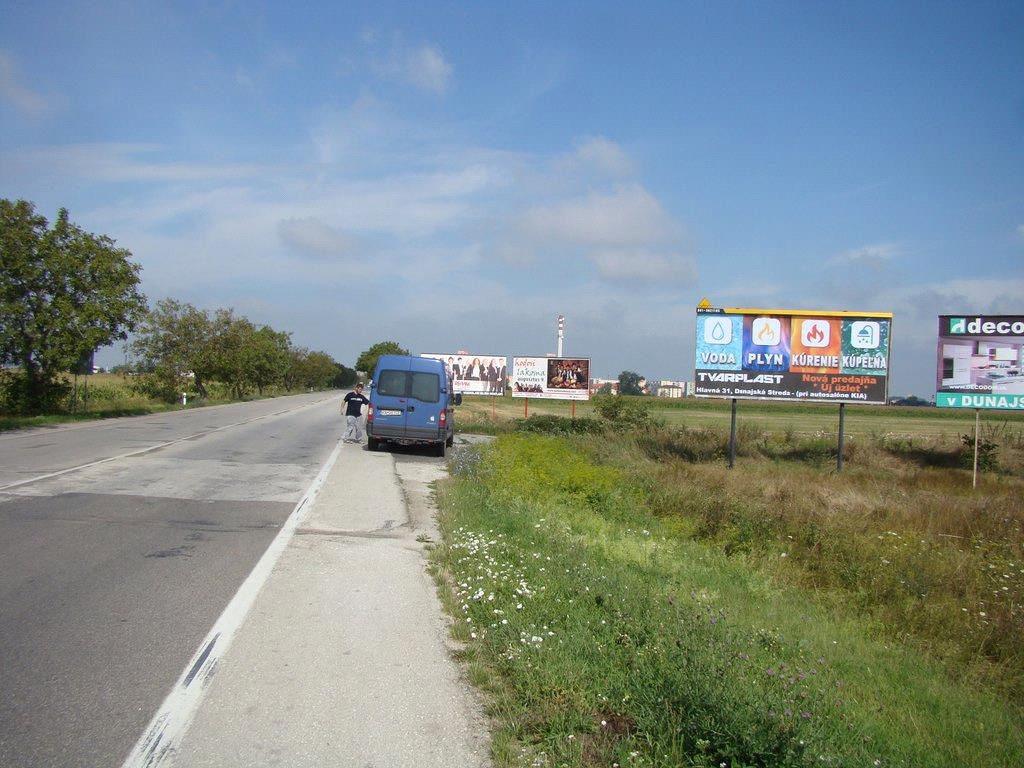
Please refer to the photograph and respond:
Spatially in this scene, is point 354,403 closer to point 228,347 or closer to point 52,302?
point 52,302

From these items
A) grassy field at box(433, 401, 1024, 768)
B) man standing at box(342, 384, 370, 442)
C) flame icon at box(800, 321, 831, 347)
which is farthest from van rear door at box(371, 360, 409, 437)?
flame icon at box(800, 321, 831, 347)

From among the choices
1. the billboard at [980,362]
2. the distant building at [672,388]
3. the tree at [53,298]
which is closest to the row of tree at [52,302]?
the tree at [53,298]

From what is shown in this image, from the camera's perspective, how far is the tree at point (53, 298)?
30.0m

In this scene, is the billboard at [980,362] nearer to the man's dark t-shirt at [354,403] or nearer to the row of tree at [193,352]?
the man's dark t-shirt at [354,403]

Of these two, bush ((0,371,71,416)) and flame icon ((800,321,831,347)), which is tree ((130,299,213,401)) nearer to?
bush ((0,371,71,416))

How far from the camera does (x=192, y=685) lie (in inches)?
196

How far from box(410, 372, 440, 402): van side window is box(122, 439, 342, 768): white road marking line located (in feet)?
44.0

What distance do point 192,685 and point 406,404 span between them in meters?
16.9

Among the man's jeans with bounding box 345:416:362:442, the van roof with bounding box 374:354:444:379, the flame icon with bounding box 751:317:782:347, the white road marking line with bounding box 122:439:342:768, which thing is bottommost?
the white road marking line with bounding box 122:439:342:768

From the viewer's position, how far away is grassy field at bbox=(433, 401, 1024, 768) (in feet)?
14.1

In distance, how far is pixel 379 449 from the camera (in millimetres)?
23484

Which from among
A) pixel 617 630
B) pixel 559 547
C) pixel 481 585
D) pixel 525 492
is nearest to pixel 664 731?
pixel 617 630

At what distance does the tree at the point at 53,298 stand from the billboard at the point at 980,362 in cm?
2970

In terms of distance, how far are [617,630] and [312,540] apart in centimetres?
504
